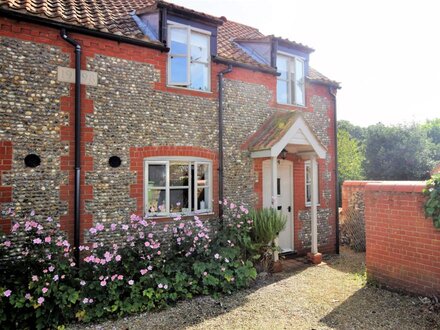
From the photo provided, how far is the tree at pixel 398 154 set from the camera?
19547 millimetres

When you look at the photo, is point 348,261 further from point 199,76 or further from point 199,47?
point 199,47

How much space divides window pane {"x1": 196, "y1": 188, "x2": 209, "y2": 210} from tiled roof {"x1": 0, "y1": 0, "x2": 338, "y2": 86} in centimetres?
369

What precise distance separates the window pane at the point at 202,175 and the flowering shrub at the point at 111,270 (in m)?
1.11

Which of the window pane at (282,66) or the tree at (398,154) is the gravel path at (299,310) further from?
the tree at (398,154)

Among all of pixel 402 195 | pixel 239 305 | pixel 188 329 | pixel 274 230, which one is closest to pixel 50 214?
pixel 188 329

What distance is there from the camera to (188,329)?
5.11m

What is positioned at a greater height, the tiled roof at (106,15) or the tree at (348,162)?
the tiled roof at (106,15)

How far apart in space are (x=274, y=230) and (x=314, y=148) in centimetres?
271

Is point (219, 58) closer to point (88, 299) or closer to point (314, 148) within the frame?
point (314, 148)

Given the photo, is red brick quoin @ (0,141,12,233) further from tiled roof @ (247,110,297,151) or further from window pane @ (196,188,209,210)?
tiled roof @ (247,110,297,151)

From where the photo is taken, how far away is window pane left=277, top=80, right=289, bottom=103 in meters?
9.90

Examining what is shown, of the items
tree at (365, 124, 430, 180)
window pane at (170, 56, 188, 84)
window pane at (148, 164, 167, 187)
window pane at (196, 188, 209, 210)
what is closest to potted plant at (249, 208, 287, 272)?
window pane at (196, 188, 209, 210)

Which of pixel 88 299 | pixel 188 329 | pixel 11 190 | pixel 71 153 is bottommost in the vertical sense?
pixel 188 329

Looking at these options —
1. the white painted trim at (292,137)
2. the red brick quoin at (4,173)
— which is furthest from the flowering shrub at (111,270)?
the white painted trim at (292,137)
